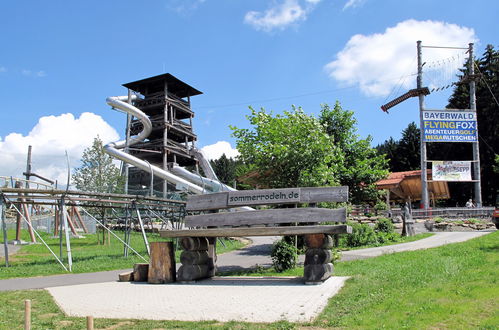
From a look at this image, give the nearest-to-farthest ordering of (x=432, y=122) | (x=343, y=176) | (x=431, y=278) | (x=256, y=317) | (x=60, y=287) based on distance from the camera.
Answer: (x=256, y=317)
(x=431, y=278)
(x=60, y=287)
(x=343, y=176)
(x=432, y=122)

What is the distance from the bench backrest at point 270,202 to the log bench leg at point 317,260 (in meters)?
0.42

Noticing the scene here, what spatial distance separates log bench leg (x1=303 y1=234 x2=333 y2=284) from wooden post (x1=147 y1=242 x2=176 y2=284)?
124 inches

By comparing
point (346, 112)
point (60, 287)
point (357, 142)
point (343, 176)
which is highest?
point (346, 112)

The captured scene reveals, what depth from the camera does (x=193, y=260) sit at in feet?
34.8

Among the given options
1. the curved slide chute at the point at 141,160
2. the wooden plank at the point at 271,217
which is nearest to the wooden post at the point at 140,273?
the wooden plank at the point at 271,217

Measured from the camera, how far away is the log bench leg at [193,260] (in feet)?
34.3

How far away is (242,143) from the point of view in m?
19.9

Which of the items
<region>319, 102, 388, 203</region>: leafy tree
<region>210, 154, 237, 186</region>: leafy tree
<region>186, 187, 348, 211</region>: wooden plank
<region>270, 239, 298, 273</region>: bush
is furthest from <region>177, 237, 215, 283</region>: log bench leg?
<region>210, 154, 237, 186</region>: leafy tree

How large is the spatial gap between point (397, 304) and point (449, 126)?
99.4ft

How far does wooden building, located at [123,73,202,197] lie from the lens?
180ft

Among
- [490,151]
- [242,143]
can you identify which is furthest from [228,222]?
[490,151]

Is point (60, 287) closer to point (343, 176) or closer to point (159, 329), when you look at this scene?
point (159, 329)

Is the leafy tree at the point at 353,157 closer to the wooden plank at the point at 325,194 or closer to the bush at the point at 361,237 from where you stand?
the bush at the point at 361,237

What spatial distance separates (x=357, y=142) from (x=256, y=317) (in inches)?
877
